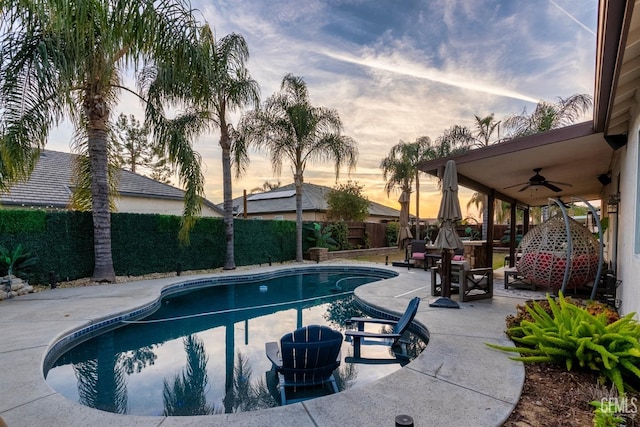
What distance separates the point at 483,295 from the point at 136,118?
25.0m

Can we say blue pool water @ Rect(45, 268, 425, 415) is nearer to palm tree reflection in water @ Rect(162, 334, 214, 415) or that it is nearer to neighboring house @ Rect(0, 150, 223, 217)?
palm tree reflection in water @ Rect(162, 334, 214, 415)

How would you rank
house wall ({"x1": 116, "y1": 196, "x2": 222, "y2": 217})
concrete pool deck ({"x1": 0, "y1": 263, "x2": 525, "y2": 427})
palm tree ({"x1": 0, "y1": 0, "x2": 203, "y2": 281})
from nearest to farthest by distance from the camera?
concrete pool deck ({"x1": 0, "y1": 263, "x2": 525, "y2": 427}) < palm tree ({"x1": 0, "y1": 0, "x2": 203, "y2": 281}) < house wall ({"x1": 116, "y1": 196, "x2": 222, "y2": 217})

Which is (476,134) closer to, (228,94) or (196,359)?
(228,94)

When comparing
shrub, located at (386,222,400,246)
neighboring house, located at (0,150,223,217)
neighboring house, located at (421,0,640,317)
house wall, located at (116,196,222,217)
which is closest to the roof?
shrub, located at (386,222,400,246)

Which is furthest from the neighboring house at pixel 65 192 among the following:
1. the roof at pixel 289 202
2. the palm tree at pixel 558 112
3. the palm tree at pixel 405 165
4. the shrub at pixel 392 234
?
the palm tree at pixel 558 112

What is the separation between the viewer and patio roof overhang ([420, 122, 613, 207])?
5.96m

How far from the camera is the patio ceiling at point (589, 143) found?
2.74 meters

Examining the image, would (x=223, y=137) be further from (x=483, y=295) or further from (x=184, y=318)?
(x=483, y=295)

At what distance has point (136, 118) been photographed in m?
24.1

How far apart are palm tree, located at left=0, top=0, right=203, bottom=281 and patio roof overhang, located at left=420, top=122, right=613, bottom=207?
6.97m

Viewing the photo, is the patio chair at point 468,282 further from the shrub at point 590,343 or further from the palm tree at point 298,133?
the palm tree at point 298,133

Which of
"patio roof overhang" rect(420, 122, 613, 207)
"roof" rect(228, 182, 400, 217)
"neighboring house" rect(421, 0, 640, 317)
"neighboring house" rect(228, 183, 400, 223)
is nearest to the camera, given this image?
"neighboring house" rect(421, 0, 640, 317)

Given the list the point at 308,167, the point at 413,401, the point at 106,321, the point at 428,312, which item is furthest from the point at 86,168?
the point at 413,401

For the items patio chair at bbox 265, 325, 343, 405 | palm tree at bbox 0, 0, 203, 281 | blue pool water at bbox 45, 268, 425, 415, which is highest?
palm tree at bbox 0, 0, 203, 281
